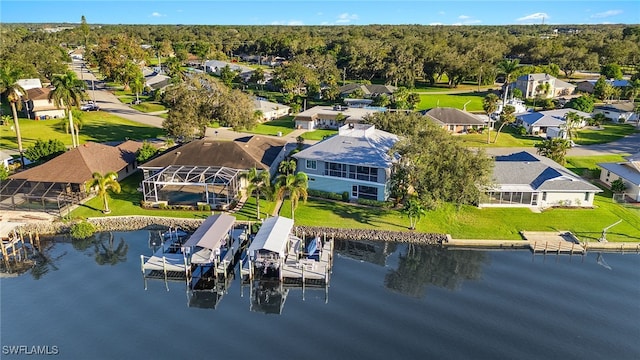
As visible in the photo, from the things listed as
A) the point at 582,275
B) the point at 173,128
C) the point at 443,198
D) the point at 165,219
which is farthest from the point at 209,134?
the point at 582,275

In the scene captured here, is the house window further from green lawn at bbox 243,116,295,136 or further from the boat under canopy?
green lawn at bbox 243,116,295,136

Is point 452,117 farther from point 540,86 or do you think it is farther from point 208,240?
point 208,240

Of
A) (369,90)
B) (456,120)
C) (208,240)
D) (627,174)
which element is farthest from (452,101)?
(208,240)

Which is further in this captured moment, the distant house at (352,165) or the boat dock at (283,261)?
the distant house at (352,165)

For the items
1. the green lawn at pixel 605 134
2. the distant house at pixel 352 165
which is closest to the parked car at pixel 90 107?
the distant house at pixel 352 165

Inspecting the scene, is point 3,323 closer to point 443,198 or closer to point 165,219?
point 165,219

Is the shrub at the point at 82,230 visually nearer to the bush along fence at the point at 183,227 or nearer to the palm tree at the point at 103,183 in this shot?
the bush along fence at the point at 183,227

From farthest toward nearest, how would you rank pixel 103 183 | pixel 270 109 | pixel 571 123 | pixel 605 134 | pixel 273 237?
pixel 270 109 < pixel 605 134 < pixel 571 123 < pixel 103 183 < pixel 273 237
